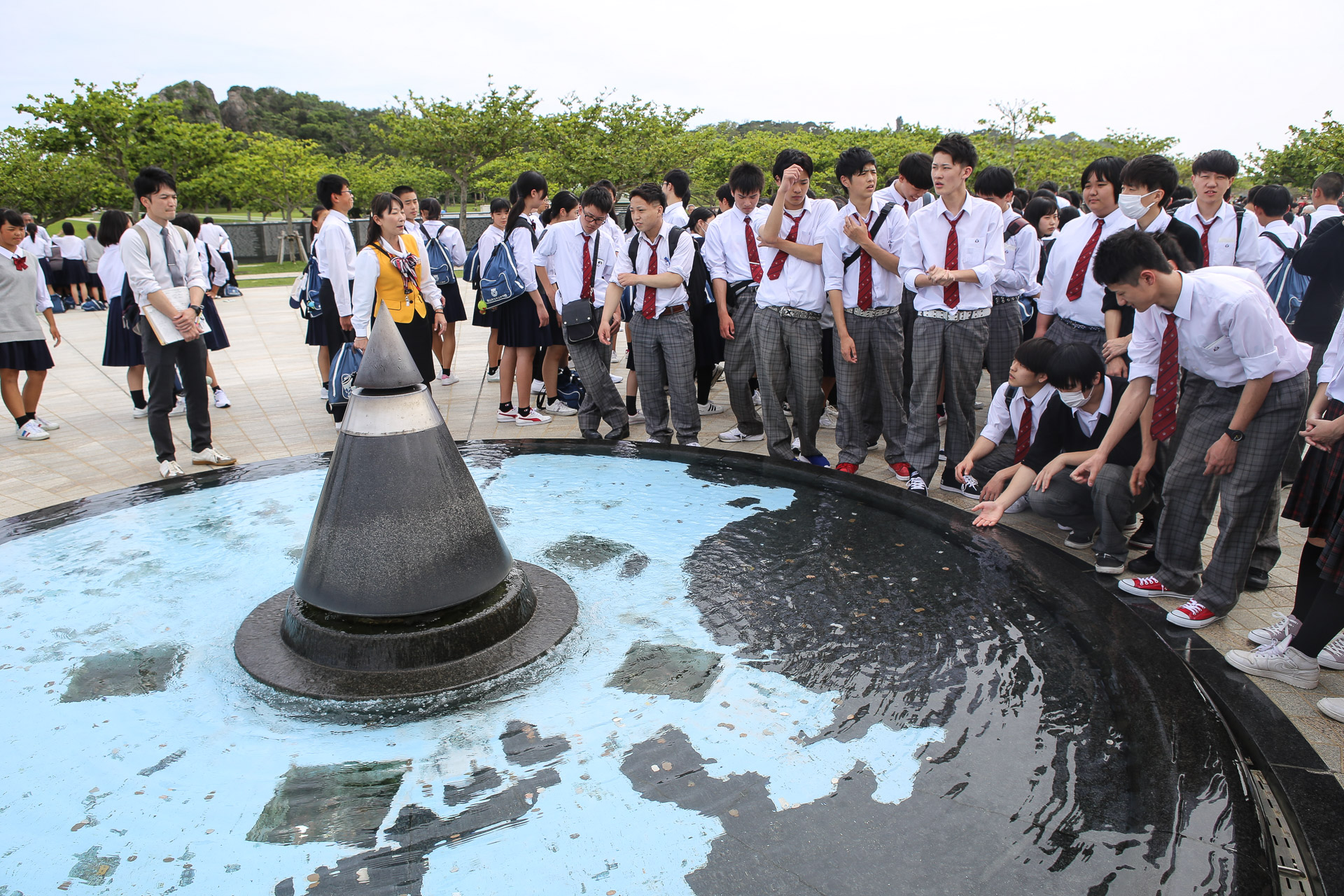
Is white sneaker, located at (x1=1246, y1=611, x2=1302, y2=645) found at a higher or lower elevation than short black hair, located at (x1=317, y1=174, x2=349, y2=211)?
lower

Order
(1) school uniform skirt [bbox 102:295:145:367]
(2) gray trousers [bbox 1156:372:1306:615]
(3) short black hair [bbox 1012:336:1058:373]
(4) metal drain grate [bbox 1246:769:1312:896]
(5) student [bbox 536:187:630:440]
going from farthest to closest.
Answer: (1) school uniform skirt [bbox 102:295:145:367], (5) student [bbox 536:187:630:440], (3) short black hair [bbox 1012:336:1058:373], (2) gray trousers [bbox 1156:372:1306:615], (4) metal drain grate [bbox 1246:769:1312:896]

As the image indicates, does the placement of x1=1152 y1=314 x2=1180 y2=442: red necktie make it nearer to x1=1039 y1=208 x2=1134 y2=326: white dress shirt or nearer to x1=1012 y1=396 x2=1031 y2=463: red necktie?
x1=1012 y1=396 x2=1031 y2=463: red necktie

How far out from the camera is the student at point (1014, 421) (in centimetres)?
442

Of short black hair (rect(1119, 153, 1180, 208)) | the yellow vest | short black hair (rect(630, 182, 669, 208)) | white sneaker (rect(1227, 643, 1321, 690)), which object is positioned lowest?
white sneaker (rect(1227, 643, 1321, 690))

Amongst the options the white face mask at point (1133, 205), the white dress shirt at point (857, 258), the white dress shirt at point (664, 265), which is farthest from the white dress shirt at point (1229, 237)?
the white dress shirt at point (664, 265)

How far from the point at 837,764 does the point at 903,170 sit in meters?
4.50

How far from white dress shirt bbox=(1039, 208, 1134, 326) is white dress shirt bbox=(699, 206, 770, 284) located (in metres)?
1.93

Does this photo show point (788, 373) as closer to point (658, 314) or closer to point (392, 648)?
point (658, 314)

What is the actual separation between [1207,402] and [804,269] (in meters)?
2.49

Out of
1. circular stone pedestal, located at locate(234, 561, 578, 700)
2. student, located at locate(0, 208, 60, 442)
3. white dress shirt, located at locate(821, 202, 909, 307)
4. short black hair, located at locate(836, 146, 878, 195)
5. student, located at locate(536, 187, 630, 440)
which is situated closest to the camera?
circular stone pedestal, located at locate(234, 561, 578, 700)

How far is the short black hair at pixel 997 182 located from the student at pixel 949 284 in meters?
0.90

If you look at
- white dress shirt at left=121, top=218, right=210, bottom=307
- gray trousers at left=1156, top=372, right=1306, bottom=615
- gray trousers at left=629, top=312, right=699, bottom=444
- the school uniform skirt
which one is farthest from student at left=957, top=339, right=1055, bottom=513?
the school uniform skirt

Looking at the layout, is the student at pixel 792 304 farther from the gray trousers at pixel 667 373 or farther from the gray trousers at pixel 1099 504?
the gray trousers at pixel 1099 504

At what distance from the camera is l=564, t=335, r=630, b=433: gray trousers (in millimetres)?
6277
